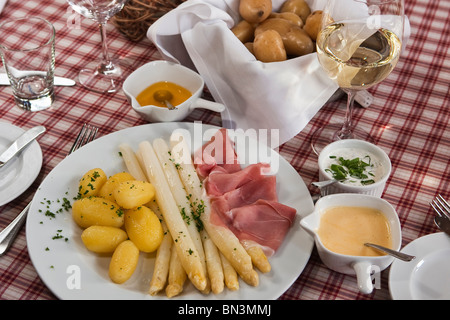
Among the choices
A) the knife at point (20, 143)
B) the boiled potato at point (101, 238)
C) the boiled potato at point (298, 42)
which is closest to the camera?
the boiled potato at point (101, 238)

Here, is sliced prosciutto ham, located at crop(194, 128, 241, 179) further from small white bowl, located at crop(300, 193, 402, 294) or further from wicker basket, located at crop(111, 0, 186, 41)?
wicker basket, located at crop(111, 0, 186, 41)

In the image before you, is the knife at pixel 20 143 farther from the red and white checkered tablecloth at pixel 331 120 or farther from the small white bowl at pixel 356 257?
the small white bowl at pixel 356 257

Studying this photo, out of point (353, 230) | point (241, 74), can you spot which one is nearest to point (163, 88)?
point (241, 74)

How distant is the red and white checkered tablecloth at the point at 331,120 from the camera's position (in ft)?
4.66

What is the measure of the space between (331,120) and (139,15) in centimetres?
72

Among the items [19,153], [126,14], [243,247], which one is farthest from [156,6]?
[243,247]

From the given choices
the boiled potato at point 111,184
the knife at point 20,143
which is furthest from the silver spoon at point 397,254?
the knife at point 20,143

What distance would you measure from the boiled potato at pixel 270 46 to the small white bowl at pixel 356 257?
0.50 meters

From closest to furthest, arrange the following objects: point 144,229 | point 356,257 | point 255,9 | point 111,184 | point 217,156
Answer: point 356,257
point 144,229
point 111,184
point 217,156
point 255,9

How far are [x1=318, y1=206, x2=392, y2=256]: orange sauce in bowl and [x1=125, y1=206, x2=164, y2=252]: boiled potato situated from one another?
0.37 m

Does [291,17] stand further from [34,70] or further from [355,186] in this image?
[34,70]

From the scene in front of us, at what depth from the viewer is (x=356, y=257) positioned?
4.22ft

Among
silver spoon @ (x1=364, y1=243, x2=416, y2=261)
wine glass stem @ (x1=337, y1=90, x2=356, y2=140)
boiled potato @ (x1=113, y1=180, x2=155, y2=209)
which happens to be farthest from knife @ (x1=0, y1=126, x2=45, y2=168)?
Result: silver spoon @ (x1=364, y1=243, x2=416, y2=261)
